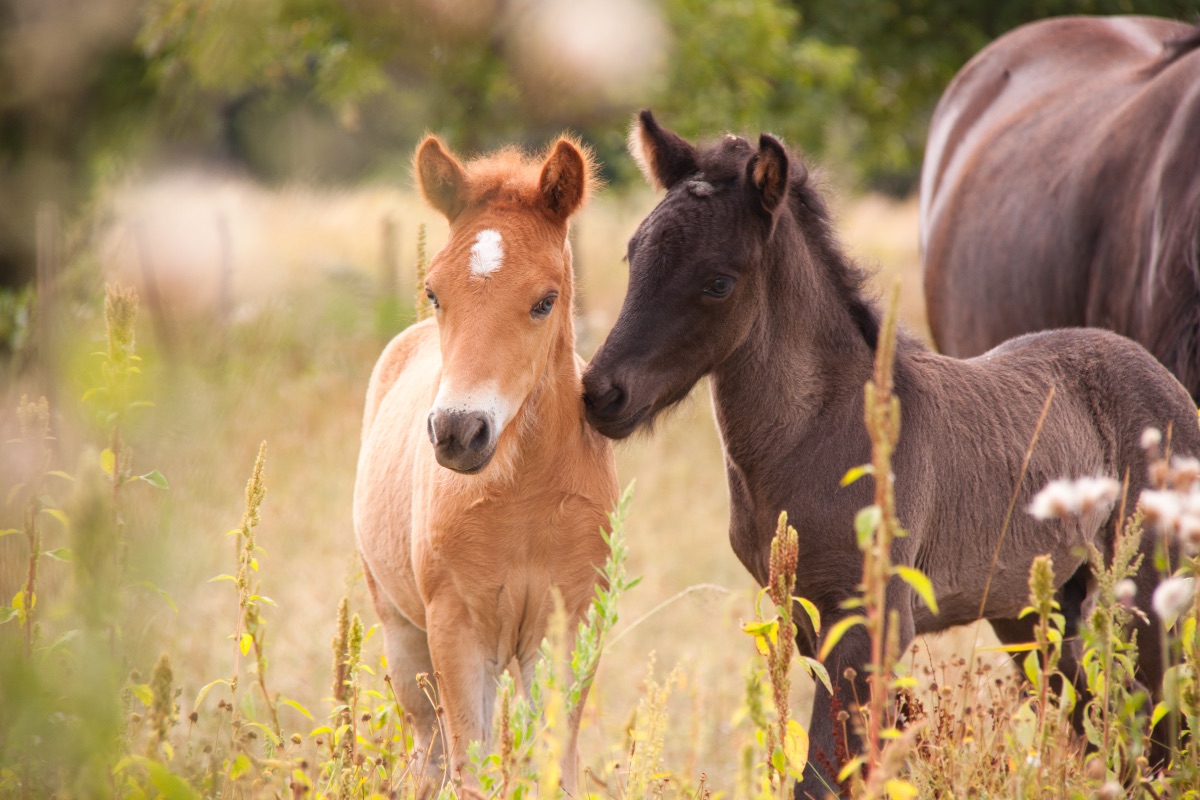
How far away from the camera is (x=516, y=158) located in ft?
11.1

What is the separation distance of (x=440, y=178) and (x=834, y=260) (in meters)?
1.15

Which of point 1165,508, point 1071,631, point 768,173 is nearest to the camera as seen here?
point 1165,508

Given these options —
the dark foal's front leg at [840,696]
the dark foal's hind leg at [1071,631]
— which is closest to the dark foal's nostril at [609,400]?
the dark foal's front leg at [840,696]

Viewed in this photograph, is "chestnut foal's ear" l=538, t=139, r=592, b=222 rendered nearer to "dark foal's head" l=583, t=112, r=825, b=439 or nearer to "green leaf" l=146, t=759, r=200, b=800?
"dark foal's head" l=583, t=112, r=825, b=439

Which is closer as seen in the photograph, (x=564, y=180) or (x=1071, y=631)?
(x=564, y=180)

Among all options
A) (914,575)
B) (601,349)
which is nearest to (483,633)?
(601,349)

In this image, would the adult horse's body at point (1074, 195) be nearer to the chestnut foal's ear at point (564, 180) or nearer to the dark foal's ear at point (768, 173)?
the dark foal's ear at point (768, 173)

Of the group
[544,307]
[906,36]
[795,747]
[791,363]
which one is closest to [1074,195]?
[791,363]

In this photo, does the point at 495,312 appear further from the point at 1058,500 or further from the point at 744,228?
the point at 1058,500

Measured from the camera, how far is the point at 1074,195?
14.8ft

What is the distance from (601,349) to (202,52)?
178 cm

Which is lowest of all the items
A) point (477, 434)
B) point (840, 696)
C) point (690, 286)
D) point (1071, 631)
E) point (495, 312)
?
point (1071, 631)

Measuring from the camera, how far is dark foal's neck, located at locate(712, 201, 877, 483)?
9.29 ft

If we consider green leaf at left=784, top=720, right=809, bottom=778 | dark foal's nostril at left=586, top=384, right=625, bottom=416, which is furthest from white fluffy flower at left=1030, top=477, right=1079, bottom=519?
dark foal's nostril at left=586, top=384, right=625, bottom=416
